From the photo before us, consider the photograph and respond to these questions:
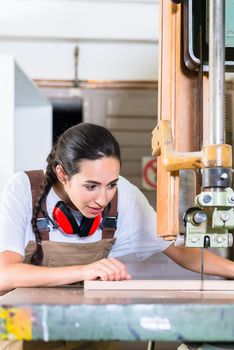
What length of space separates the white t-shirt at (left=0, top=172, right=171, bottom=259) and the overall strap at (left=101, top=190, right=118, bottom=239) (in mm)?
20

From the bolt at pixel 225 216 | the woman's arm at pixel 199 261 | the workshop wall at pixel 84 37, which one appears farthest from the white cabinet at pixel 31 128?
the bolt at pixel 225 216

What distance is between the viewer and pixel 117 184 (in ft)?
6.86

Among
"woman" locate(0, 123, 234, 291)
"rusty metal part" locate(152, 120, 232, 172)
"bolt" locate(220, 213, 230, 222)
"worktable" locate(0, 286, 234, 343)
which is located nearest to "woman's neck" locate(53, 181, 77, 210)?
"woman" locate(0, 123, 234, 291)

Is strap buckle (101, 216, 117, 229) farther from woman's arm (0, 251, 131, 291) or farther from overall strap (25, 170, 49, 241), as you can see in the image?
woman's arm (0, 251, 131, 291)

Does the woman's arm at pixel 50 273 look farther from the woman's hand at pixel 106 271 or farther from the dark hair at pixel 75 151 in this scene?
the dark hair at pixel 75 151

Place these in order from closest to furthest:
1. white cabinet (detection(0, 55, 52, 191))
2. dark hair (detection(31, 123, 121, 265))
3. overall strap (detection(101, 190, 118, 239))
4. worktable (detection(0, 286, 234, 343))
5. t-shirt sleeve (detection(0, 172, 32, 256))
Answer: worktable (detection(0, 286, 234, 343))
t-shirt sleeve (detection(0, 172, 32, 256))
dark hair (detection(31, 123, 121, 265))
overall strap (detection(101, 190, 118, 239))
white cabinet (detection(0, 55, 52, 191))

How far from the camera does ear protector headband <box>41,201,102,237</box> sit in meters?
1.90

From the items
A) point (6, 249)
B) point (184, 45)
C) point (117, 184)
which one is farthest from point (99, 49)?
point (184, 45)

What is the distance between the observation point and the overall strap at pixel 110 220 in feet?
6.62

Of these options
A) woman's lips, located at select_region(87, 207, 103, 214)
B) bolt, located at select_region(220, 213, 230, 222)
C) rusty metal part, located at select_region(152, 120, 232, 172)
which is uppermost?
rusty metal part, located at select_region(152, 120, 232, 172)

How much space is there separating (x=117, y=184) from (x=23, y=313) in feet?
3.83

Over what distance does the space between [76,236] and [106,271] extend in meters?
0.42

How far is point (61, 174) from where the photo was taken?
198 cm

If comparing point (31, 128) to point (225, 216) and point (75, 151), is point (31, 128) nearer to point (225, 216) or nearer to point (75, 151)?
point (75, 151)
